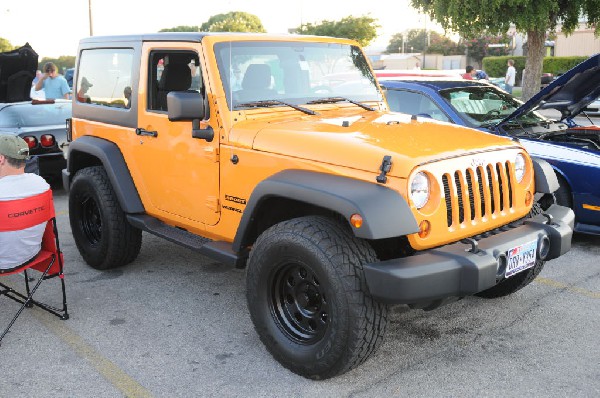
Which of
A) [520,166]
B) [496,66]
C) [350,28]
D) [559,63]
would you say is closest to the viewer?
[520,166]

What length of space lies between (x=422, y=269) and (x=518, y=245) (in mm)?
732

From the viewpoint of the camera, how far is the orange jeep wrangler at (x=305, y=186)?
311cm

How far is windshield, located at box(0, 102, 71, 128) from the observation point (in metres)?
8.34

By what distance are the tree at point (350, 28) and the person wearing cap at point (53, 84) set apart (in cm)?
3236

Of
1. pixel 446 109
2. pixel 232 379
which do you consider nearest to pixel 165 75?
pixel 232 379

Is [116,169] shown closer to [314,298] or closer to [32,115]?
[314,298]

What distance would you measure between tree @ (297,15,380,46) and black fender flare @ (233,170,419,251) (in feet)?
134

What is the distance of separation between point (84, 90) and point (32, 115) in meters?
3.67

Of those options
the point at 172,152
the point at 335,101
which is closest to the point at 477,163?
the point at 335,101

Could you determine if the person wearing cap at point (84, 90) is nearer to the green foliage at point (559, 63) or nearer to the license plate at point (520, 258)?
the license plate at point (520, 258)

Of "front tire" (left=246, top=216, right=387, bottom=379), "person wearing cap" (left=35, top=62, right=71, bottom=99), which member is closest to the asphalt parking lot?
"front tire" (left=246, top=216, right=387, bottom=379)

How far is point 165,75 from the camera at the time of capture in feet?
15.0

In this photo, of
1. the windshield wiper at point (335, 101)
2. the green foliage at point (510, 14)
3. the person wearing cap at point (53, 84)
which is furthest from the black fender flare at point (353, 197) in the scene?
the person wearing cap at point (53, 84)

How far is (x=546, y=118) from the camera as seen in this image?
692cm
